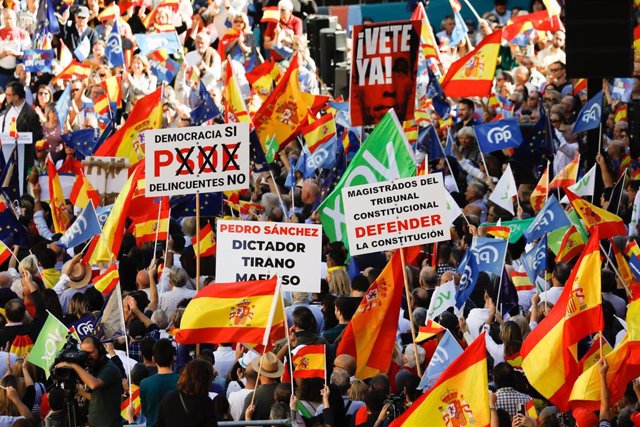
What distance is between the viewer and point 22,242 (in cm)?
1778

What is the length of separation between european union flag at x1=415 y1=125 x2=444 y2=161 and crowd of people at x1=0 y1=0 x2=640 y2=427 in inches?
4.7

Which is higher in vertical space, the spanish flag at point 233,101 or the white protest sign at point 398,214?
the white protest sign at point 398,214

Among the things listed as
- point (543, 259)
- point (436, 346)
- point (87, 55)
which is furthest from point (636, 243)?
point (87, 55)

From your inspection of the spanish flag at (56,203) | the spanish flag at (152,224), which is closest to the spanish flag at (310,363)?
the spanish flag at (152,224)

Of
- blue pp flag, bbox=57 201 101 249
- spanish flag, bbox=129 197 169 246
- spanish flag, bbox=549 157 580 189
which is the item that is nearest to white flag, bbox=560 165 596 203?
spanish flag, bbox=549 157 580 189

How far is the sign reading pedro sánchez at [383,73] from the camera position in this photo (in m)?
18.6

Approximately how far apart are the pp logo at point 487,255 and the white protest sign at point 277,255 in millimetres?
1450

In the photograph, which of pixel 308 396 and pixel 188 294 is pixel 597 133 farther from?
pixel 308 396

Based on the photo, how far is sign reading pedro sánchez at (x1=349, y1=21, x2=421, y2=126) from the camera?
18562 mm

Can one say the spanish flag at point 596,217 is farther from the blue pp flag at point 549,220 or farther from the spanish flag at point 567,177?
the spanish flag at point 567,177

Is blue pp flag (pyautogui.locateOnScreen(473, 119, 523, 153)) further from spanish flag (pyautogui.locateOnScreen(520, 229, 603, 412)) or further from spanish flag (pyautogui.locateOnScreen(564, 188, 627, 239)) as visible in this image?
spanish flag (pyautogui.locateOnScreen(520, 229, 603, 412))

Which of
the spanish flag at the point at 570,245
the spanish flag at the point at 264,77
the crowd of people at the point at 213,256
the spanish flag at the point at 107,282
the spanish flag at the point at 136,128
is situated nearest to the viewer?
the crowd of people at the point at 213,256

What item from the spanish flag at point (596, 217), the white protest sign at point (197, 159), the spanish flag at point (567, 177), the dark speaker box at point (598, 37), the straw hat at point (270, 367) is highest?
the dark speaker box at point (598, 37)

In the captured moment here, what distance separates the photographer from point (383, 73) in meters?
18.6
